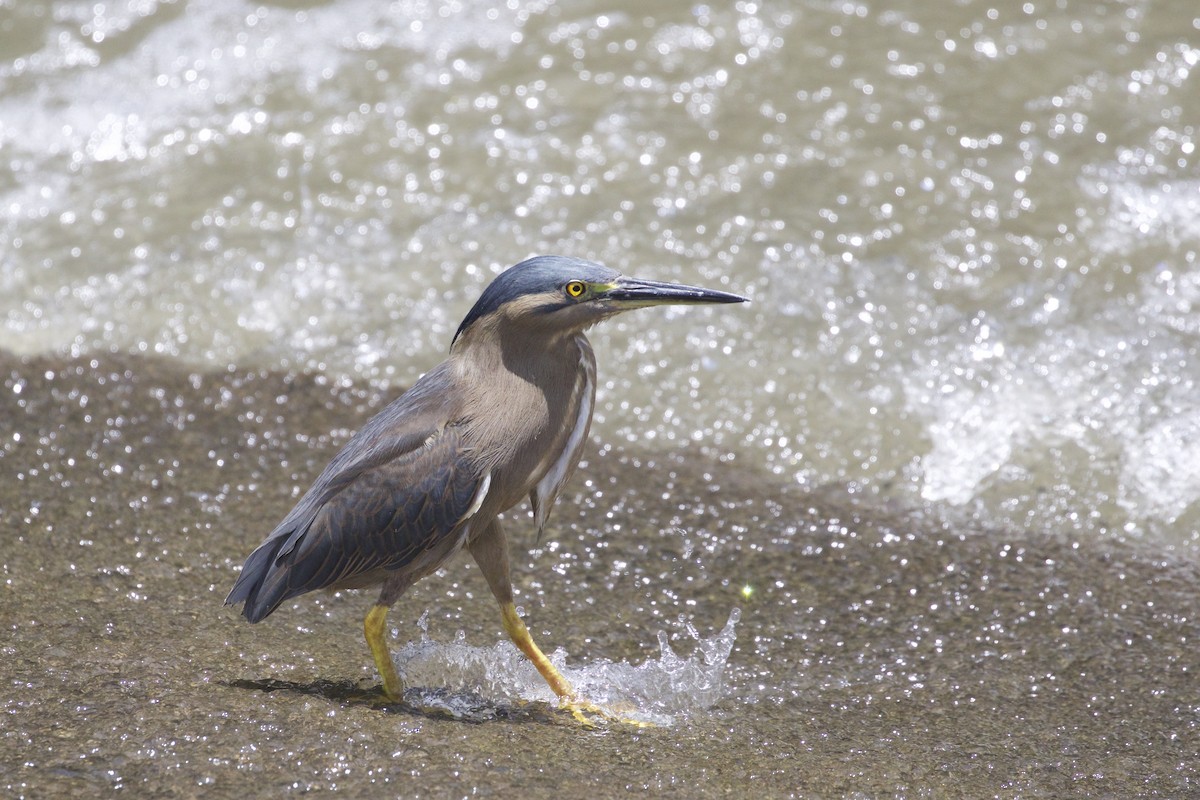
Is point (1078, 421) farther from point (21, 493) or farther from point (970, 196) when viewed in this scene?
point (21, 493)

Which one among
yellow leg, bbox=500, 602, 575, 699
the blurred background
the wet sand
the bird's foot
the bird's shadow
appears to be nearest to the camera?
the wet sand

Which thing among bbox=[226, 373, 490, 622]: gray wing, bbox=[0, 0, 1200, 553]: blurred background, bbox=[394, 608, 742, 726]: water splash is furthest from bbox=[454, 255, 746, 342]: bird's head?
bbox=[0, 0, 1200, 553]: blurred background

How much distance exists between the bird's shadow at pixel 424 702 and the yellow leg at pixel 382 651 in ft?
0.09

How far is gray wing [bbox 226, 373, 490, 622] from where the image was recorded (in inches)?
128

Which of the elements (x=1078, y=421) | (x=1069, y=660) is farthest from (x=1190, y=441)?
(x=1069, y=660)

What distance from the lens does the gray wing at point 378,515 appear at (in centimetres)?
325

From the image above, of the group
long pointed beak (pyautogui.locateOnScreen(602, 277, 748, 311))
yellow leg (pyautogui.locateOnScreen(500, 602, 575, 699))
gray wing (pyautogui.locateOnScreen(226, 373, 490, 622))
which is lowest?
yellow leg (pyautogui.locateOnScreen(500, 602, 575, 699))

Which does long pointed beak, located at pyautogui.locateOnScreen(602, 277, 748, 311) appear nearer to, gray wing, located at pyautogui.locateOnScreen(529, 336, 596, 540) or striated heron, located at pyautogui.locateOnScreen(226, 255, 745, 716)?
striated heron, located at pyautogui.locateOnScreen(226, 255, 745, 716)

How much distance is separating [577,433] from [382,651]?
2.63 ft

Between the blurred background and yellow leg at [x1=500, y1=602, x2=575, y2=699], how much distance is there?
179cm

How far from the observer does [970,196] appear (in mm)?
6305

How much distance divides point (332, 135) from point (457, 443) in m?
4.27

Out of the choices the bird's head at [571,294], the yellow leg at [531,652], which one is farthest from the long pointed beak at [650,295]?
the yellow leg at [531,652]

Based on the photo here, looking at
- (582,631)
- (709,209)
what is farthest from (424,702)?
(709,209)
